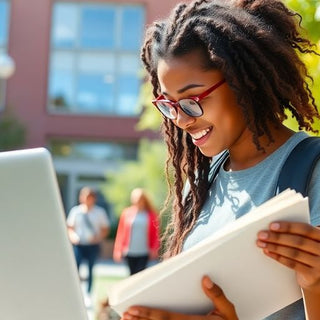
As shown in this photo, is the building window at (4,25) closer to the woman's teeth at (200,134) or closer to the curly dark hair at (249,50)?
the curly dark hair at (249,50)

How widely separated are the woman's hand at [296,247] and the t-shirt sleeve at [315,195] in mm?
133

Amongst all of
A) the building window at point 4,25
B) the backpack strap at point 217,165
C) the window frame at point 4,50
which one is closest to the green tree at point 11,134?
the window frame at point 4,50

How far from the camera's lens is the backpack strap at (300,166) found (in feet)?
4.45

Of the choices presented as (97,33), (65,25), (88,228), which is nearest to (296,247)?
(88,228)

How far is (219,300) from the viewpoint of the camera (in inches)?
49.4

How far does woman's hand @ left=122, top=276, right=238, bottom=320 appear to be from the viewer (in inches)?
47.9

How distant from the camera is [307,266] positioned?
3.96 ft

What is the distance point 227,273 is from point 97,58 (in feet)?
69.2

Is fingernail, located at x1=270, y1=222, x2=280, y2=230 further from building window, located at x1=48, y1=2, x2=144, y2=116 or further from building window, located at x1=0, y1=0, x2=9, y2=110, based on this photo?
building window, located at x1=0, y1=0, x2=9, y2=110

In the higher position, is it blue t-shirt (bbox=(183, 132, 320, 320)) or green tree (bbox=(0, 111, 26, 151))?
blue t-shirt (bbox=(183, 132, 320, 320))

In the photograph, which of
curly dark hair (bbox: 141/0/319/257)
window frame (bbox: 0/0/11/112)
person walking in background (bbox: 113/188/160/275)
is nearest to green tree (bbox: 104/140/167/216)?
window frame (bbox: 0/0/11/112)

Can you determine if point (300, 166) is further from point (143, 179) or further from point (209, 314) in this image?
point (143, 179)

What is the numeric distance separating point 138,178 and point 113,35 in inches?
240

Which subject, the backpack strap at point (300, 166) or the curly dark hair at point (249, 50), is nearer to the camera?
the backpack strap at point (300, 166)
